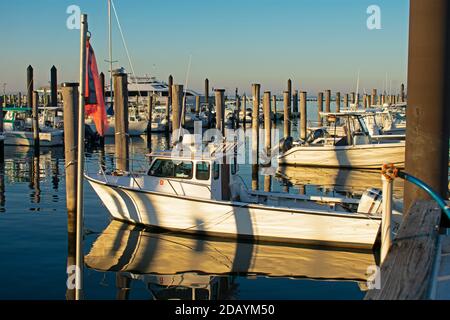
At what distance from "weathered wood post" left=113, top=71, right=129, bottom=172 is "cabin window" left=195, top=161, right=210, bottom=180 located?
128 inches

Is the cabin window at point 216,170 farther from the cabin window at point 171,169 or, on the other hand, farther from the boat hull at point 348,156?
the boat hull at point 348,156

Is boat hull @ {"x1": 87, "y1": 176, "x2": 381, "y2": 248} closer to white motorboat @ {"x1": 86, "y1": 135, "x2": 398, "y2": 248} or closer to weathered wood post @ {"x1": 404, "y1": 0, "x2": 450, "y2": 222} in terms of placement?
white motorboat @ {"x1": 86, "y1": 135, "x2": 398, "y2": 248}

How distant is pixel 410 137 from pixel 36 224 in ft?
38.3

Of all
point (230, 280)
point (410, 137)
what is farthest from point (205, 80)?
point (410, 137)

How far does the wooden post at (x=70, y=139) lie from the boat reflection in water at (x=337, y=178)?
483 inches

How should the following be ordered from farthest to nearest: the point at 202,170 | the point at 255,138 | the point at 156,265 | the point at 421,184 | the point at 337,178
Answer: the point at 255,138
the point at 337,178
the point at 202,170
the point at 156,265
the point at 421,184

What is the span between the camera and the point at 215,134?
14219 millimetres

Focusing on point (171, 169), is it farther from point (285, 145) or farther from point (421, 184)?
point (285, 145)

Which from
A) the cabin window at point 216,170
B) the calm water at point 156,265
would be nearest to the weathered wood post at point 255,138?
the cabin window at point 216,170

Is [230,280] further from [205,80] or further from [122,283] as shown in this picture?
[205,80]

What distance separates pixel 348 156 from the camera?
26312 millimetres

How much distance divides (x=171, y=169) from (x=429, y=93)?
32.0 feet

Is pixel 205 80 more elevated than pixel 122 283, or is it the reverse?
pixel 205 80

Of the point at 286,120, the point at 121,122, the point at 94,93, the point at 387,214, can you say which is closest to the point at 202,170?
the point at 121,122
